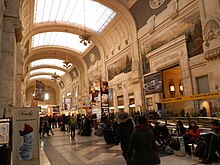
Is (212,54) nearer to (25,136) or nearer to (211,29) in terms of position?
(211,29)

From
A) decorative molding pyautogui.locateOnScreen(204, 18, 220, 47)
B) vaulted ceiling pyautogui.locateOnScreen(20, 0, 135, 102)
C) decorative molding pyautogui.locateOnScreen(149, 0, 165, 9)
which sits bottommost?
decorative molding pyautogui.locateOnScreen(204, 18, 220, 47)

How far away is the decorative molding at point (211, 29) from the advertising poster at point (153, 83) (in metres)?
3.97

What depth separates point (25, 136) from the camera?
4.25 meters

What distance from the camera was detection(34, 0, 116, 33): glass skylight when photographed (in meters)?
17.0

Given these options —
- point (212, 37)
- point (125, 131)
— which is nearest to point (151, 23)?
point (212, 37)

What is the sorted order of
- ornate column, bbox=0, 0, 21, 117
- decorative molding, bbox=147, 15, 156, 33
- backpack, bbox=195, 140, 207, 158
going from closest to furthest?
1. backpack, bbox=195, 140, 207, 158
2. ornate column, bbox=0, 0, 21, 117
3. decorative molding, bbox=147, 15, 156, 33

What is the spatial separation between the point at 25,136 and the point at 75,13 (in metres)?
16.4

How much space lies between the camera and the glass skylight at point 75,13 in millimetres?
17006

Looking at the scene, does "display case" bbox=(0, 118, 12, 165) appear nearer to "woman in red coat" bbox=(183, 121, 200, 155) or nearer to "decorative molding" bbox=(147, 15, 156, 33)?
"woman in red coat" bbox=(183, 121, 200, 155)

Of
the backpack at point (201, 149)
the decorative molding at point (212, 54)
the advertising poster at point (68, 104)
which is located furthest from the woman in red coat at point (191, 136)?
the advertising poster at point (68, 104)

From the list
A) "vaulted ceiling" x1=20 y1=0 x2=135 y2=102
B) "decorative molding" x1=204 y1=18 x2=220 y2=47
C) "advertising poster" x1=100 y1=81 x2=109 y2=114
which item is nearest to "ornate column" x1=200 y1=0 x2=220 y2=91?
"decorative molding" x1=204 y1=18 x2=220 y2=47

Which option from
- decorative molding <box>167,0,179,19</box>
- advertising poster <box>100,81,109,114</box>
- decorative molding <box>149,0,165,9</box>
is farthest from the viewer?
advertising poster <box>100,81,109,114</box>

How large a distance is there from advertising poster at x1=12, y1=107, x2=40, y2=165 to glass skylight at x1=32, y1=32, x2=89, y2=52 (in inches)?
761

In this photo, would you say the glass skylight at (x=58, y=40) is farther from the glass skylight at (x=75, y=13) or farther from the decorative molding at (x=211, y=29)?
the decorative molding at (x=211, y=29)
